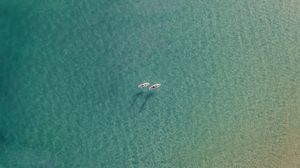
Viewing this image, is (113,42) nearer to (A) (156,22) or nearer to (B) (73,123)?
(A) (156,22)

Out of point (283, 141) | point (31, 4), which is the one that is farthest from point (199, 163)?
point (31, 4)

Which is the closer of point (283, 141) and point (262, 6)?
point (283, 141)

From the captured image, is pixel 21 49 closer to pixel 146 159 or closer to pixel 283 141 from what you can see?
pixel 146 159

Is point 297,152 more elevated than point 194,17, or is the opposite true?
point 194,17

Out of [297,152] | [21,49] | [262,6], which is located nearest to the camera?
[297,152]

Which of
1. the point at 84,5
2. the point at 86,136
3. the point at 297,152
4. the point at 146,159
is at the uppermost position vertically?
the point at 84,5

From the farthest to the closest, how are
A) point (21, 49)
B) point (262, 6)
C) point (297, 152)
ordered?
1. point (262, 6)
2. point (21, 49)
3. point (297, 152)
